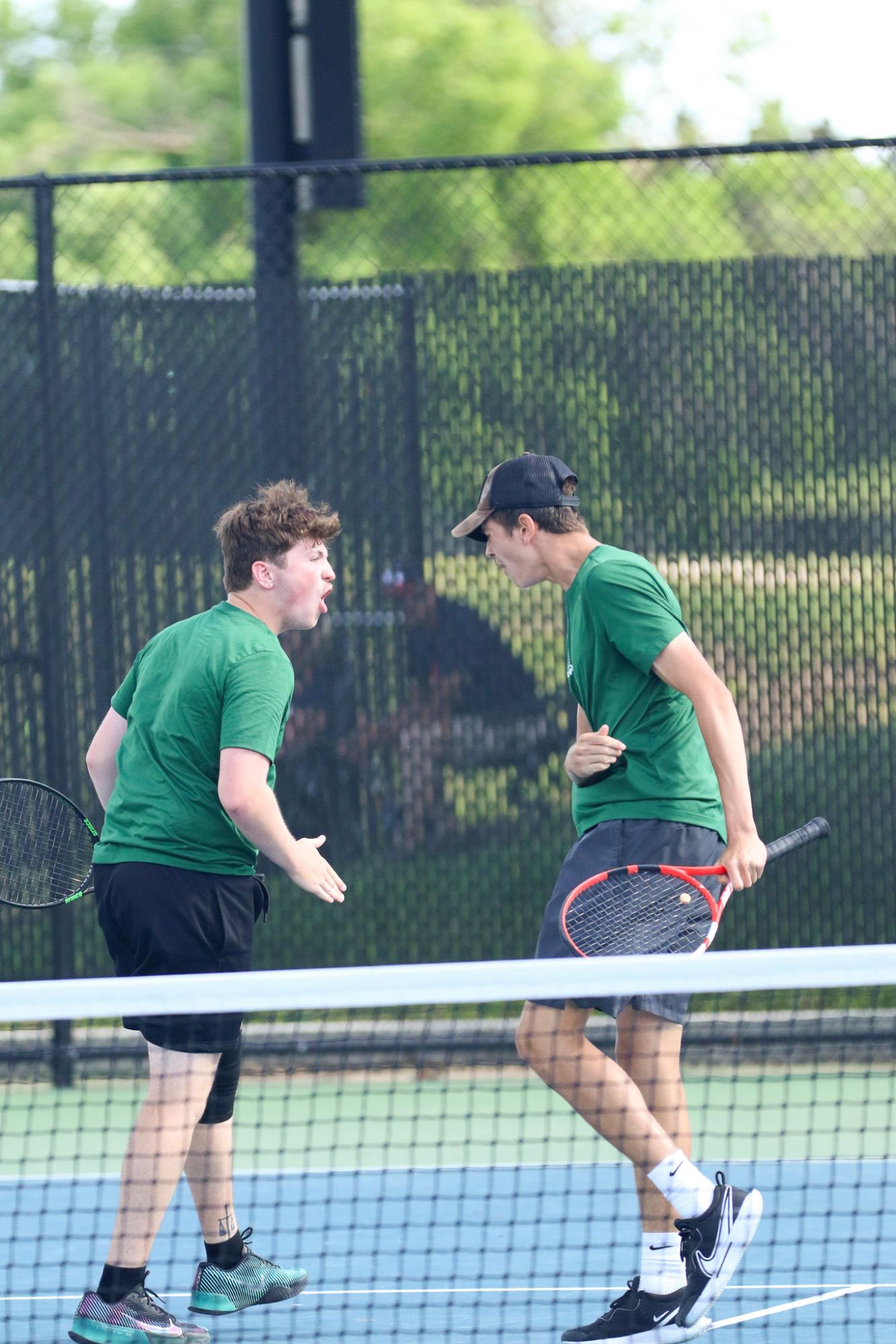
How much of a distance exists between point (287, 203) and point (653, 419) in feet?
4.53

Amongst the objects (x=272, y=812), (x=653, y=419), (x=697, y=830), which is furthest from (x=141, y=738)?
(x=653, y=419)

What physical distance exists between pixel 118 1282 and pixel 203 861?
2.75ft

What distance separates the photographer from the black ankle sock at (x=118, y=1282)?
357 cm

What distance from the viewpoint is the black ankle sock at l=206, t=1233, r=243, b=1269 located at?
386 cm

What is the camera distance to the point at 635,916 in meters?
3.69

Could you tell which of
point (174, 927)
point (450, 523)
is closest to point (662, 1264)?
point (174, 927)

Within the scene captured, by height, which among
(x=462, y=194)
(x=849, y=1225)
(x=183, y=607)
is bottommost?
(x=849, y=1225)

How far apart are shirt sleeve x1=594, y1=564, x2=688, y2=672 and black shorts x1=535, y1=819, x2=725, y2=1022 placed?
34 cm

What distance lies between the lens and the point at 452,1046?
581 centimetres

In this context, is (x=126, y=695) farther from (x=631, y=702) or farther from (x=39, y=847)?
(x=631, y=702)

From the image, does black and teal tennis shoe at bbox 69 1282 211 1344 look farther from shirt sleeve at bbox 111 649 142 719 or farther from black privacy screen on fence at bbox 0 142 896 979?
black privacy screen on fence at bbox 0 142 896 979

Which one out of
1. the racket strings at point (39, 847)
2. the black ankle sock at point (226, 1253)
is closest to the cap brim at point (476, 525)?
the racket strings at point (39, 847)

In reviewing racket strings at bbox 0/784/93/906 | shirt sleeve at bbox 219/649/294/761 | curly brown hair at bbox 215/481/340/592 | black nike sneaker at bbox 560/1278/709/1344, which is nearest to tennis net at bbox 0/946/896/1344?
black nike sneaker at bbox 560/1278/709/1344

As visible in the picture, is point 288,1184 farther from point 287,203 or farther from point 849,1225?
point 287,203
